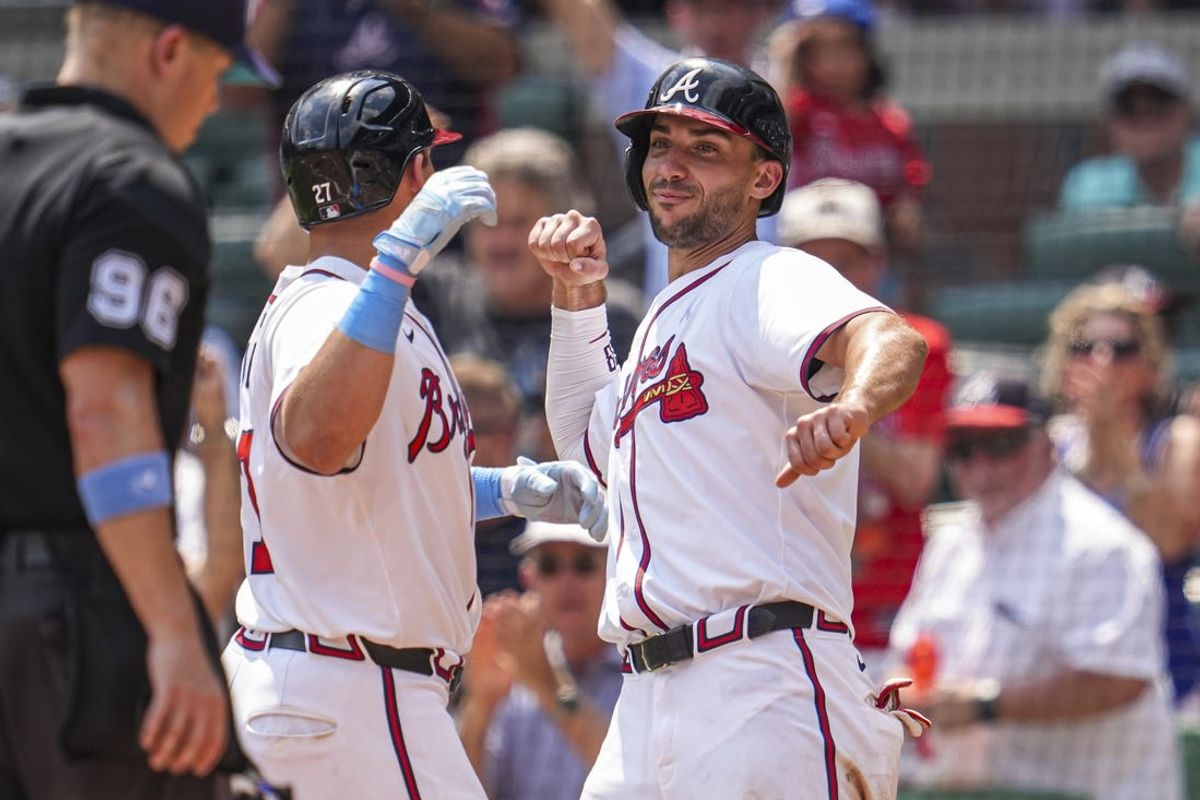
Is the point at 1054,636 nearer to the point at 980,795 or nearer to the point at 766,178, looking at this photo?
the point at 980,795

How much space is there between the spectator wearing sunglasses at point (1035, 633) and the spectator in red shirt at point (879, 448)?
0.08m

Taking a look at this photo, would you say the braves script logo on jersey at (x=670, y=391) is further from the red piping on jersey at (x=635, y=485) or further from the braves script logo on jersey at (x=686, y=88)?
the braves script logo on jersey at (x=686, y=88)

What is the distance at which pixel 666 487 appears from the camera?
3.47m

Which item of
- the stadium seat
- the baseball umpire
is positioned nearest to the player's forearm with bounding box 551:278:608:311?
the baseball umpire

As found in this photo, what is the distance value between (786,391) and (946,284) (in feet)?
19.0

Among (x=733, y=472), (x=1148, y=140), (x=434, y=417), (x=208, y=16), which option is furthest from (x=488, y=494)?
(x=1148, y=140)

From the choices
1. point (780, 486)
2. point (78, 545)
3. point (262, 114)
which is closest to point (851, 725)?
point (780, 486)

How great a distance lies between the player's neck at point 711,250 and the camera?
12.2 feet

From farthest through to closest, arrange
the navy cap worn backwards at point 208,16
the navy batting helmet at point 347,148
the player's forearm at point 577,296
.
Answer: the player's forearm at point 577,296, the navy batting helmet at point 347,148, the navy cap worn backwards at point 208,16

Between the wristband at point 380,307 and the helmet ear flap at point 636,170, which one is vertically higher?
the helmet ear flap at point 636,170

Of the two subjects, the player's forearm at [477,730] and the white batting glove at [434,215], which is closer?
the white batting glove at [434,215]

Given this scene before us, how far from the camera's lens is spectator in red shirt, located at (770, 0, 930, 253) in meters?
6.98

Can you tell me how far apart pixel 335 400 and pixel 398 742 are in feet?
2.06

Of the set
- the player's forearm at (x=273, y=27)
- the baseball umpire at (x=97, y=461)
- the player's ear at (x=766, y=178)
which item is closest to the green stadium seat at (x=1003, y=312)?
the player's forearm at (x=273, y=27)
